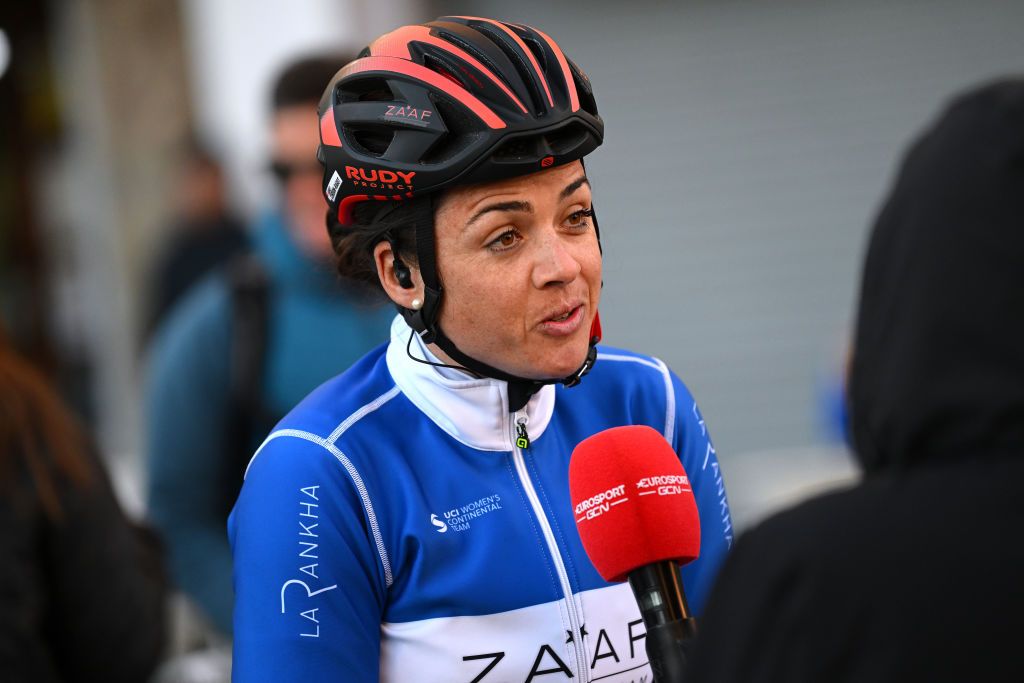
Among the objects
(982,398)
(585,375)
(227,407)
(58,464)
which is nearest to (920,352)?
(982,398)

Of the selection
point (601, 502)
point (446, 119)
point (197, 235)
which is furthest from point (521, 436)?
point (197, 235)

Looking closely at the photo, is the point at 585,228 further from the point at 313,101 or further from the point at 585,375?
the point at 313,101

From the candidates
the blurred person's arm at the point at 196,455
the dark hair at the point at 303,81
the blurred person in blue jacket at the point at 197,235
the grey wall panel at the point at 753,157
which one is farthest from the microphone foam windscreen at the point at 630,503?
the grey wall panel at the point at 753,157

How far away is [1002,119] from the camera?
1.34 m

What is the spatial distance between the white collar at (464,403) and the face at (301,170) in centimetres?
152

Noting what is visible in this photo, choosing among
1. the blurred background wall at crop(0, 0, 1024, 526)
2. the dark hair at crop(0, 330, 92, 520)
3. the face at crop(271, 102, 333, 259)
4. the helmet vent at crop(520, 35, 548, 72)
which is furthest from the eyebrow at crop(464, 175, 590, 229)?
the blurred background wall at crop(0, 0, 1024, 526)

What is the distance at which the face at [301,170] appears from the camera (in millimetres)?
3787

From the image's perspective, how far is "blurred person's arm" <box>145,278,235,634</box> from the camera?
3.67 m

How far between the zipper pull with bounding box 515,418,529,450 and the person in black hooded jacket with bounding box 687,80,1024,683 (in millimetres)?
906

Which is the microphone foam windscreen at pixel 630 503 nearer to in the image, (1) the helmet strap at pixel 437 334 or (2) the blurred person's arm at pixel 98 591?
(1) the helmet strap at pixel 437 334

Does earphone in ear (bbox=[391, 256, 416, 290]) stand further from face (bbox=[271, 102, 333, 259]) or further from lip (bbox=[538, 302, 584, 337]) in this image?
face (bbox=[271, 102, 333, 259])

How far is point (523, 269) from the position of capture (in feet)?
7.04

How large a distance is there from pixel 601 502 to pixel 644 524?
8 centimetres

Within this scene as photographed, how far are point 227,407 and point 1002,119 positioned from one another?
2.69m
